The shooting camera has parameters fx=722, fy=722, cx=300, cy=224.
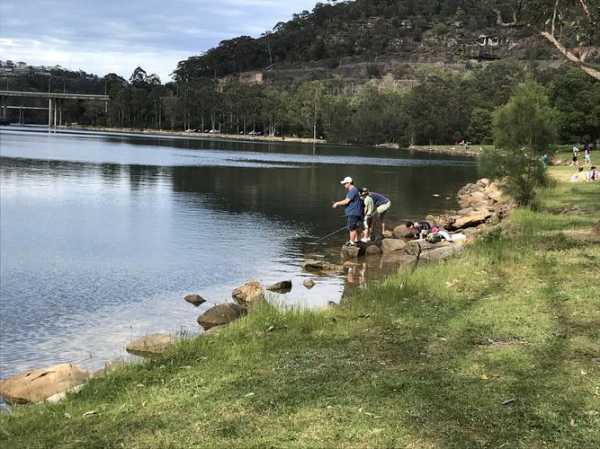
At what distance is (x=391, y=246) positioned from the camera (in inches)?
1009

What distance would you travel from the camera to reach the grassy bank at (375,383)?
6.95 m

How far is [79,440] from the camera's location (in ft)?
23.5

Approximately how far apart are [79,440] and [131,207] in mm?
33174

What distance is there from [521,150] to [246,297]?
16.5 meters

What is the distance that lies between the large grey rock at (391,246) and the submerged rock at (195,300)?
8683mm

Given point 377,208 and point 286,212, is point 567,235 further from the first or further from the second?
point 286,212

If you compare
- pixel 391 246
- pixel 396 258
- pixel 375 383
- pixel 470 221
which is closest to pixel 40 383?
pixel 375 383

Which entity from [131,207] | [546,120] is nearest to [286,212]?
[131,207]

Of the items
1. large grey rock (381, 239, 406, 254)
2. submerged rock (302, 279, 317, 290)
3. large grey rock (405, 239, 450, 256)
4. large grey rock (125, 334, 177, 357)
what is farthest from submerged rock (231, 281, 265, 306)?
large grey rock (381, 239, 406, 254)

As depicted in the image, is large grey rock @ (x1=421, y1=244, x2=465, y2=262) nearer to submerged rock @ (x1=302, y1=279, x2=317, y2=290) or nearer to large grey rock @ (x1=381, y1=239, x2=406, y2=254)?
submerged rock @ (x1=302, y1=279, x2=317, y2=290)

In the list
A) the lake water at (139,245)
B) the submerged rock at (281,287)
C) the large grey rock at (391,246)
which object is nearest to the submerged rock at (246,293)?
the lake water at (139,245)

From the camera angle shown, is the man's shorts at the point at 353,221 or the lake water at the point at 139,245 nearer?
the lake water at the point at 139,245

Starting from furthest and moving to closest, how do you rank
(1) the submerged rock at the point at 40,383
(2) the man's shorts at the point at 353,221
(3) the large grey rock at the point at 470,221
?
(3) the large grey rock at the point at 470,221
(2) the man's shorts at the point at 353,221
(1) the submerged rock at the point at 40,383

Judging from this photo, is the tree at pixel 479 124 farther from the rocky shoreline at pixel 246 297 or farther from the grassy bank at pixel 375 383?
the grassy bank at pixel 375 383
